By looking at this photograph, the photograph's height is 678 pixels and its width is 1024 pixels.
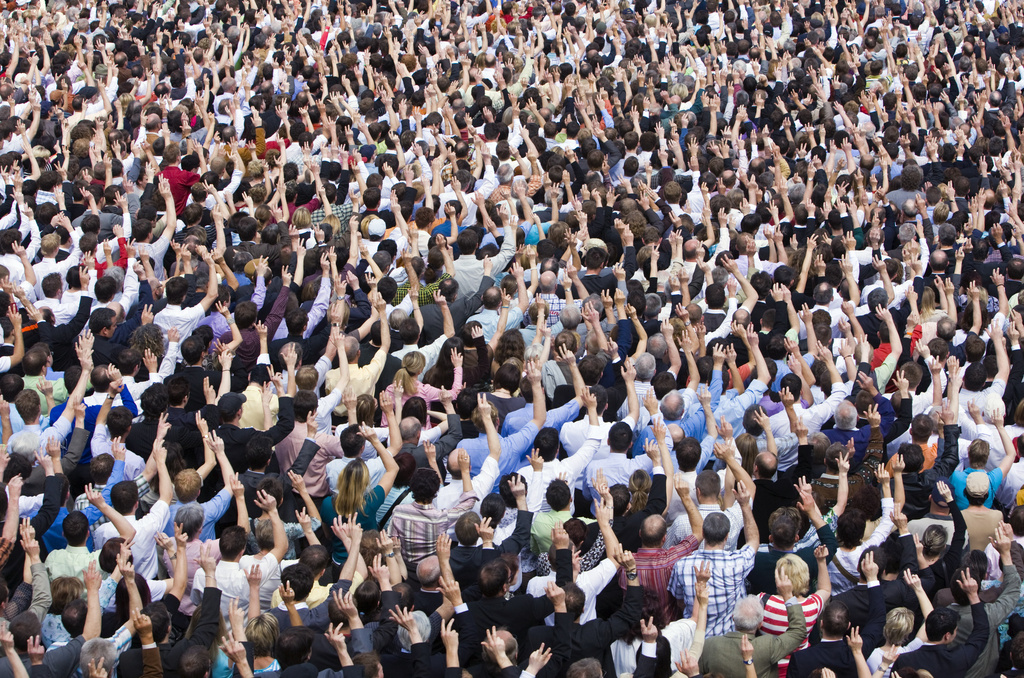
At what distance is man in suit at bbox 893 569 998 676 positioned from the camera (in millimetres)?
7254

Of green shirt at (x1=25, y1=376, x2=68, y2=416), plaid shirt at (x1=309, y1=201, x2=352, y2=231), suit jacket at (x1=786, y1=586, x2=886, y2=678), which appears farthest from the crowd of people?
green shirt at (x1=25, y1=376, x2=68, y2=416)

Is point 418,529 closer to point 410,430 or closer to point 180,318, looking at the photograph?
point 410,430

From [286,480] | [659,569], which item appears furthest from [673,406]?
[286,480]

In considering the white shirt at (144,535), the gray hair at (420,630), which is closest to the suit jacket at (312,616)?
the gray hair at (420,630)

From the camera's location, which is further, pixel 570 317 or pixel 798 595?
pixel 570 317

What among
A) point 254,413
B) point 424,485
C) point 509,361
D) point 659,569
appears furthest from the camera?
point 509,361

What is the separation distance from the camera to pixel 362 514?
8.84 meters

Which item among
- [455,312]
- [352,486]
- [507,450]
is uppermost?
[352,486]

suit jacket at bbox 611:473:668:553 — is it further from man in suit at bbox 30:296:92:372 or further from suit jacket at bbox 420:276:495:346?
man in suit at bbox 30:296:92:372

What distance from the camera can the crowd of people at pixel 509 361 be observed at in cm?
736

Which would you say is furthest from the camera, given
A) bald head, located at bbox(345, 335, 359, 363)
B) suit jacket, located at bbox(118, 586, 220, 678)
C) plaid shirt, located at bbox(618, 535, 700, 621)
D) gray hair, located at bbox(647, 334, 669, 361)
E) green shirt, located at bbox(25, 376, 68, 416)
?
gray hair, located at bbox(647, 334, 669, 361)

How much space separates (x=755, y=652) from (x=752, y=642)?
70 millimetres

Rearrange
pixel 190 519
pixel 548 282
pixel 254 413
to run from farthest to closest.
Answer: pixel 548 282
pixel 254 413
pixel 190 519

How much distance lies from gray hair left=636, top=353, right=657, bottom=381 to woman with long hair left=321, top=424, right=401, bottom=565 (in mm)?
2260
